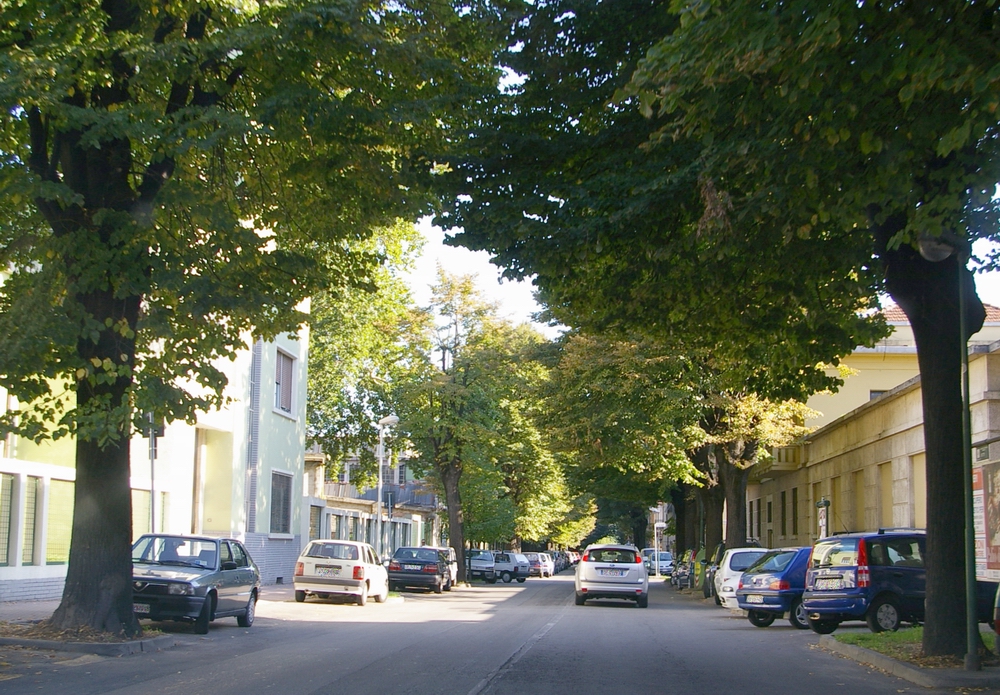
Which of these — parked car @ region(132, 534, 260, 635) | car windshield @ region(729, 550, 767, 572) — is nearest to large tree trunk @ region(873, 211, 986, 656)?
parked car @ region(132, 534, 260, 635)

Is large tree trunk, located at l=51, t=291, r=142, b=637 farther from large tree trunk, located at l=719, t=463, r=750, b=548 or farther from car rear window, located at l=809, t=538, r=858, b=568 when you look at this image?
large tree trunk, located at l=719, t=463, r=750, b=548

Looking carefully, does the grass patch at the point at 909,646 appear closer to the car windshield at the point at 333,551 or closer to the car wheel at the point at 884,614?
the car wheel at the point at 884,614

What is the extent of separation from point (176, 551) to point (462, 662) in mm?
6438

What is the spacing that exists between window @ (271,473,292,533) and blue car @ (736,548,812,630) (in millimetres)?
18989

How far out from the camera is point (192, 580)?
16266 millimetres

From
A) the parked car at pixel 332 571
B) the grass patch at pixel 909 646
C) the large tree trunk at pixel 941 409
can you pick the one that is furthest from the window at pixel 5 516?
the large tree trunk at pixel 941 409

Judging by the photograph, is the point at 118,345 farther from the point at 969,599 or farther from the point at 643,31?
the point at 969,599

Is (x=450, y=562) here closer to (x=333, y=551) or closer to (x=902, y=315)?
(x=333, y=551)

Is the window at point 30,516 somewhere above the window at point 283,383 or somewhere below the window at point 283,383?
below

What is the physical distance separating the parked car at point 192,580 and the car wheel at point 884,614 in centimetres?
1047

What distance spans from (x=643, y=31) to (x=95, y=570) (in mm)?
10051

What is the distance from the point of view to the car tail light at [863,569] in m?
17.2

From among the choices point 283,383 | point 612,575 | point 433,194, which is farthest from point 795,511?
point 433,194

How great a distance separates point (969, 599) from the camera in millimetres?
12016
